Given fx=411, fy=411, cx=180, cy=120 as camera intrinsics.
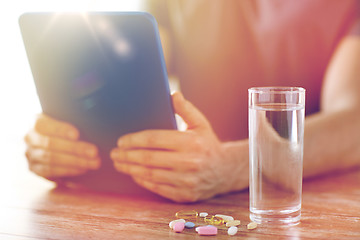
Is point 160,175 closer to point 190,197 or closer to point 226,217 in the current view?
point 190,197

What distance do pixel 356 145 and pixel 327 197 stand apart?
0.41m

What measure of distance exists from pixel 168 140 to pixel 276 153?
10.8 inches

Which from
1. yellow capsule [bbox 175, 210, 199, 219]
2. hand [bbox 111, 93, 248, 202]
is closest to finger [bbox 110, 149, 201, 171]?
hand [bbox 111, 93, 248, 202]

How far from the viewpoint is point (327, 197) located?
3.22 ft

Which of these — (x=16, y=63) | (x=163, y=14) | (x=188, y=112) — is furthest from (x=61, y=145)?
(x=16, y=63)

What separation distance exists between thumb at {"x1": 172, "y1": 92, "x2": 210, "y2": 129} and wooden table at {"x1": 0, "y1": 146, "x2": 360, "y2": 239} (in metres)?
0.19

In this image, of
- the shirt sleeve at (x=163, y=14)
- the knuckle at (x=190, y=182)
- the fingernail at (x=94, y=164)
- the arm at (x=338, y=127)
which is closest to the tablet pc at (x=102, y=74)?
the fingernail at (x=94, y=164)

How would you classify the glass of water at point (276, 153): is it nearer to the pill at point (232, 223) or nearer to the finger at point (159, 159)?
the pill at point (232, 223)

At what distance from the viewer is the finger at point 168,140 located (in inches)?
37.7

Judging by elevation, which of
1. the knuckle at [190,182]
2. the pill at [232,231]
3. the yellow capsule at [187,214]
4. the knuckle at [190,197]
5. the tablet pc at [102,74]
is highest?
the tablet pc at [102,74]

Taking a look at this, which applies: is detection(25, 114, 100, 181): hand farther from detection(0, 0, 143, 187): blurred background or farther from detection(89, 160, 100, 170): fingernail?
detection(0, 0, 143, 187): blurred background

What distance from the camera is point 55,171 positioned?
1140mm

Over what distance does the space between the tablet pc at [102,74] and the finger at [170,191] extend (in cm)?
6

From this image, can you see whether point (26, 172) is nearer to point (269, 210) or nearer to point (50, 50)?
point (50, 50)
